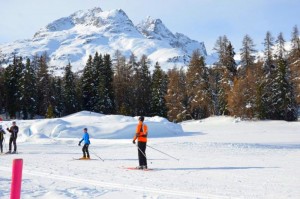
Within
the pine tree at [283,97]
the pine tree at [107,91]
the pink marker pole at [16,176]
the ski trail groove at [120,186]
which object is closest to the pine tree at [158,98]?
the pine tree at [107,91]

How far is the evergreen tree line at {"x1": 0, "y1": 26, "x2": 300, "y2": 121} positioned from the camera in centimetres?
5550

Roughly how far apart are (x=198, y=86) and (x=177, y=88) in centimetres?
357

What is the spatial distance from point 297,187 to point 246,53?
5261cm

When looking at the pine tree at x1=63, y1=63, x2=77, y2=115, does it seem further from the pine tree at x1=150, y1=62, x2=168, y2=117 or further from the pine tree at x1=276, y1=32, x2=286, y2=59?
the pine tree at x1=276, y1=32, x2=286, y2=59

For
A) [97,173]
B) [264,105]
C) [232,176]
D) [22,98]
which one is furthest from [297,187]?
[22,98]

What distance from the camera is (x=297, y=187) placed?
10039mm

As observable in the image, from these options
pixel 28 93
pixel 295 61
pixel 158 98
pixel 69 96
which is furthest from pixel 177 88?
pixel 28 93

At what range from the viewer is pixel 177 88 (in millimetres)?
62406

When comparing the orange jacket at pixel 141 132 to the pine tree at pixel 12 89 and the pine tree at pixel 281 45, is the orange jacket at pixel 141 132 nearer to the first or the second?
the pine tree at pixel 12 89

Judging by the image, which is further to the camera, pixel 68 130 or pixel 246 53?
pixel 246 53

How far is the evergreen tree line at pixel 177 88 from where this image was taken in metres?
55.5

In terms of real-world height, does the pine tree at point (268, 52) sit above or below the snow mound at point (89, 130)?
above

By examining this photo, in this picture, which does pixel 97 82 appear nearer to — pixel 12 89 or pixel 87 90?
pixel 87 90

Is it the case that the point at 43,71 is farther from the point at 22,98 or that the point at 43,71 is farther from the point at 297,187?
the point at 297,187
